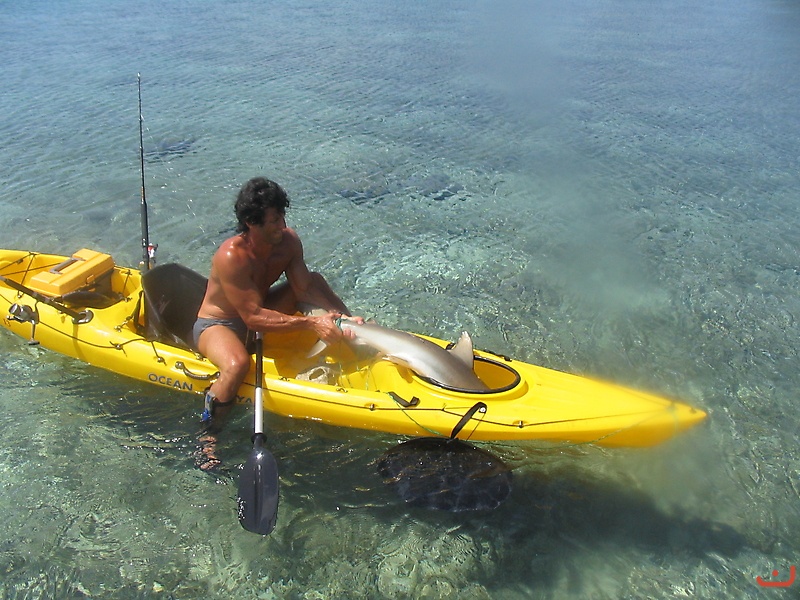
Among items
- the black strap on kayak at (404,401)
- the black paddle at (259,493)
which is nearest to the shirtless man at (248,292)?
Answer: the black strap on kayak at (404,401)

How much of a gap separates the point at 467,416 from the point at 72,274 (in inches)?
153

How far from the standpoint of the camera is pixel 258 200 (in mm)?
4547

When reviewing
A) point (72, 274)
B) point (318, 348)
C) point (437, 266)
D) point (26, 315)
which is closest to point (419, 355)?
point (318, 348)

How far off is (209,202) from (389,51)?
1007 cm

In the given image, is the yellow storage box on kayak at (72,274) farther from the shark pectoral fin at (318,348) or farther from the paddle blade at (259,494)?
the paddle blade at (259,494)

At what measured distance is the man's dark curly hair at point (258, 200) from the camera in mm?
4531

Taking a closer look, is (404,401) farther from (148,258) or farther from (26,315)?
(26,315)

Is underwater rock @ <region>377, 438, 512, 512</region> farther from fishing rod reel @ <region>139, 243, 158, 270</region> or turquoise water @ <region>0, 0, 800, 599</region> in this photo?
fishing rod reel @ <region>139, 243, 158, 270</region>

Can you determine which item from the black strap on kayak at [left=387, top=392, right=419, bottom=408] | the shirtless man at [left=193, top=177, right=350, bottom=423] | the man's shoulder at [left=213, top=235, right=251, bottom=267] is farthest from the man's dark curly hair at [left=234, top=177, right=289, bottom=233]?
the black strap on kayak at [left=387, top=392, right=419, bottom=408]

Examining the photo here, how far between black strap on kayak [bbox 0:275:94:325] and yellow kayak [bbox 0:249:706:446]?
0.03 ft

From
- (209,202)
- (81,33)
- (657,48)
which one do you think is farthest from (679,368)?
(81,33)

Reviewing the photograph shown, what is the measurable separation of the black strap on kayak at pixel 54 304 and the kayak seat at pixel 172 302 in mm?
535

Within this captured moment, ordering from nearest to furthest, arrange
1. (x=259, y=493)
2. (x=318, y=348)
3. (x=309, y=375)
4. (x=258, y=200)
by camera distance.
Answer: (x=259, y=493) → (x=258, y=200) → (x=318, y=348) → (x=309, y=375)

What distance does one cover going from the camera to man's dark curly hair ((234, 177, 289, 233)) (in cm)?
453
